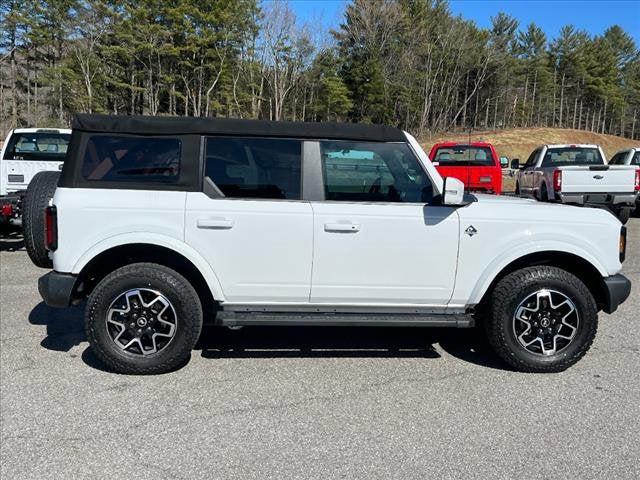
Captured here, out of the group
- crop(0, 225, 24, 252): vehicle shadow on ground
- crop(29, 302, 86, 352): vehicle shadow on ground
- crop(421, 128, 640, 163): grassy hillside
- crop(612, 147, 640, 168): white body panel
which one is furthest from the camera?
crop(421, 128, 640, 163): grassy hillside

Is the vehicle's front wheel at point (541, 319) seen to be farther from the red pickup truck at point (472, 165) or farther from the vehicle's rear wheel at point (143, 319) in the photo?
the red pickup truck at point (472, 165)

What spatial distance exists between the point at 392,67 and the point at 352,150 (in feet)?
181

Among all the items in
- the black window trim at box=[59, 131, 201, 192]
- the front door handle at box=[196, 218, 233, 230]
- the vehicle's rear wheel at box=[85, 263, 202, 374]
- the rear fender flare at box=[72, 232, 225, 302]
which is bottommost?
the vehicle's rear wheel at box=[85, 263, 202, 374]

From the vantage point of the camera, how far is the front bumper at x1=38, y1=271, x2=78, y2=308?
3.93 meters

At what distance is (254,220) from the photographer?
3961 millimetres

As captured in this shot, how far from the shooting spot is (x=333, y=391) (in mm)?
3842

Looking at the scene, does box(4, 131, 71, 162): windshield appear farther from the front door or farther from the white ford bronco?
the front door

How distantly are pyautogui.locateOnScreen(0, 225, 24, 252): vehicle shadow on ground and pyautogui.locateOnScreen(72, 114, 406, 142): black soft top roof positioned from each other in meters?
6.53

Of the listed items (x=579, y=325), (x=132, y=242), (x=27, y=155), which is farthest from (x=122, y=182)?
(x=27, y=155)

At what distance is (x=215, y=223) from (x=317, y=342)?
159 cm

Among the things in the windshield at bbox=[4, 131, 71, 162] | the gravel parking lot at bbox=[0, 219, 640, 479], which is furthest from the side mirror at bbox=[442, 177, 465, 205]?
the windshield at bbox=[4, 131, 71, 162]

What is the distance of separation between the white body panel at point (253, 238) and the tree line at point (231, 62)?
42128mm

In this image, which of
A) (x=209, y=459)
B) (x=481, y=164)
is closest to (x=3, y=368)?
(x=209, y=459)

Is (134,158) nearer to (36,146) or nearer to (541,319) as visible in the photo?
(541,319)
